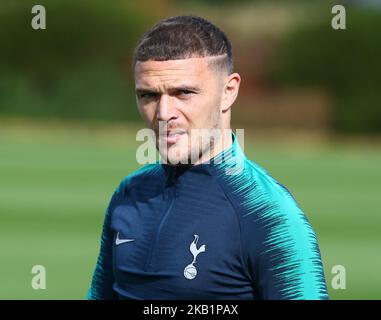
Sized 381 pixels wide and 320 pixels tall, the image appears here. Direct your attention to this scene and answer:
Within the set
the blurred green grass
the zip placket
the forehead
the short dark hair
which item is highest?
the blurred green grass

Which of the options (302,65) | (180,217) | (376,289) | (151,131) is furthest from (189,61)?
(302,65)

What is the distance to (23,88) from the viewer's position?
106ft

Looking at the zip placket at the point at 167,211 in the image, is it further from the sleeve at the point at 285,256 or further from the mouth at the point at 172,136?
the sleeve at the point at 285,256

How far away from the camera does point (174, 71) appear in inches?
113

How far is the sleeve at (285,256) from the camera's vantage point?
279 cm

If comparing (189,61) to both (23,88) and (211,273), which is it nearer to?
(211,273)

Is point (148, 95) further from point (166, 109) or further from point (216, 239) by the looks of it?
point (216, 239)

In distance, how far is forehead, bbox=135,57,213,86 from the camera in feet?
9.43

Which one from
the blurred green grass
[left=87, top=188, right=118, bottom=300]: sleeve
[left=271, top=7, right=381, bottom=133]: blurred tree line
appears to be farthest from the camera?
[left=271, top=7, right=381, bottom=133]: blurred tree line

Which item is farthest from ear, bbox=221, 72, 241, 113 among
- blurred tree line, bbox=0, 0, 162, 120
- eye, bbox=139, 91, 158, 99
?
blurred tree line, bbox=0, 0, 162, 120

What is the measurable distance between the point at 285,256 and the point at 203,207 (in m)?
0.31

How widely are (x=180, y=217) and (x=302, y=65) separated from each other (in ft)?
97.8

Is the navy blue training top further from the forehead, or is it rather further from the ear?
the forehead

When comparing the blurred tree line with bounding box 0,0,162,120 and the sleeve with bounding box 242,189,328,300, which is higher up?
the blurred tree line with bounding box 0,0,162,120
